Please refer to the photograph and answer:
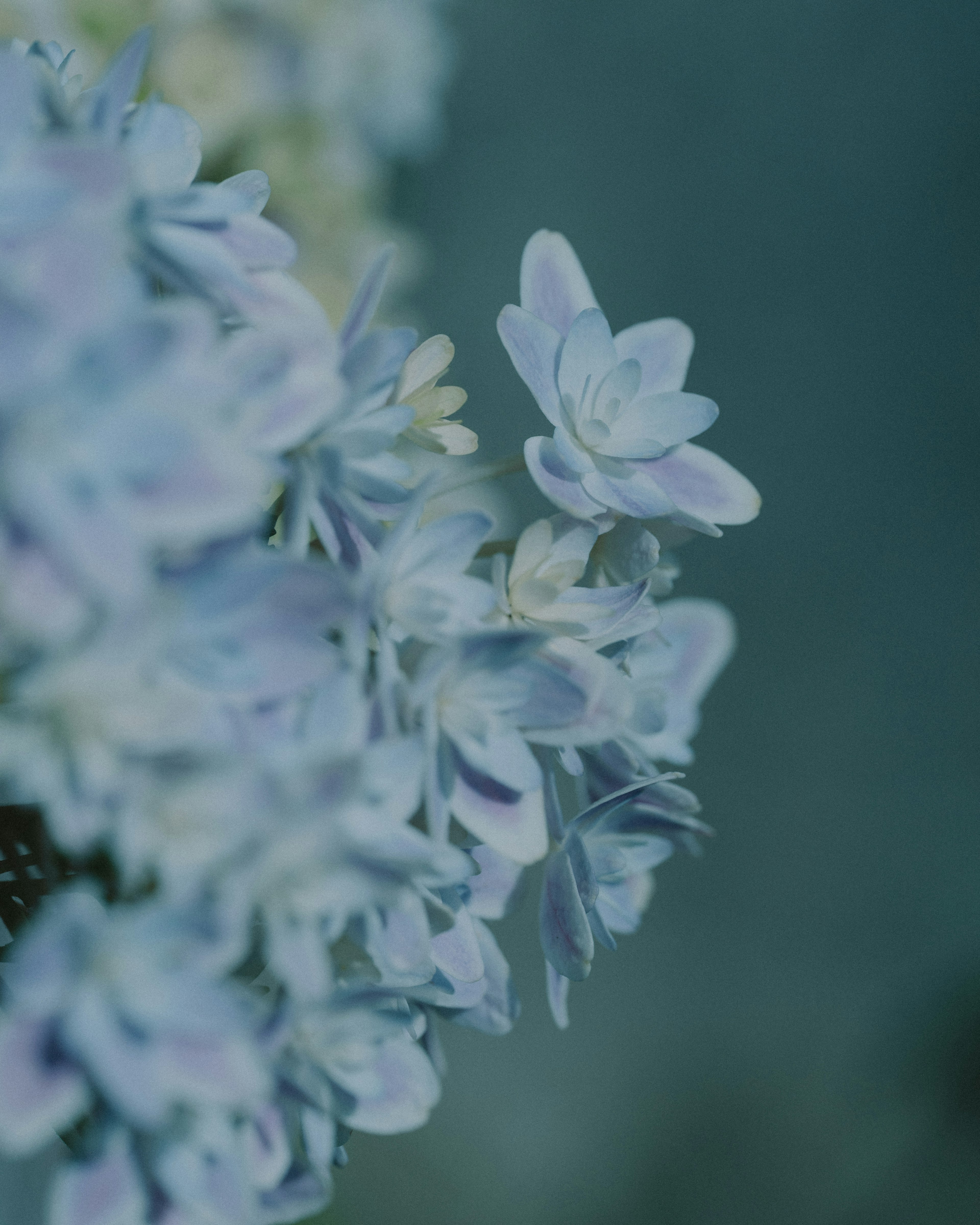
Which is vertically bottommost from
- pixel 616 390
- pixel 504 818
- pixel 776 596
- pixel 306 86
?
pixel 776 596

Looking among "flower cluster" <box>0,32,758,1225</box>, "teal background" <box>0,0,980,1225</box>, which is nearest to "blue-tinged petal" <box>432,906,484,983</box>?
"flower cluster" <box>0,32,758,1225</box>

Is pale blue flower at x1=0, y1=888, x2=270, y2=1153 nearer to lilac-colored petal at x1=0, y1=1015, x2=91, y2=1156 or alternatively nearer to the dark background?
lilac-colored petal at x1=0, y1=1015, x2=91, y2=1156

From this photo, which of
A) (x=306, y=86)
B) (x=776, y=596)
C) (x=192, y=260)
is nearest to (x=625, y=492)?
(x=192, y=260)

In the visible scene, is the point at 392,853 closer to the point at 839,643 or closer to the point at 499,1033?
the point at 499,1033

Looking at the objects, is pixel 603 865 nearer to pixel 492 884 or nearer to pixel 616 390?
pixel 492 884

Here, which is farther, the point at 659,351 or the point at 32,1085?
the point at 659,351

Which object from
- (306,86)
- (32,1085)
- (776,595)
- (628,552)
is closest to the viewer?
(32,1085)

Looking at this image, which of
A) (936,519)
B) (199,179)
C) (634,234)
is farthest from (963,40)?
(199,179)
